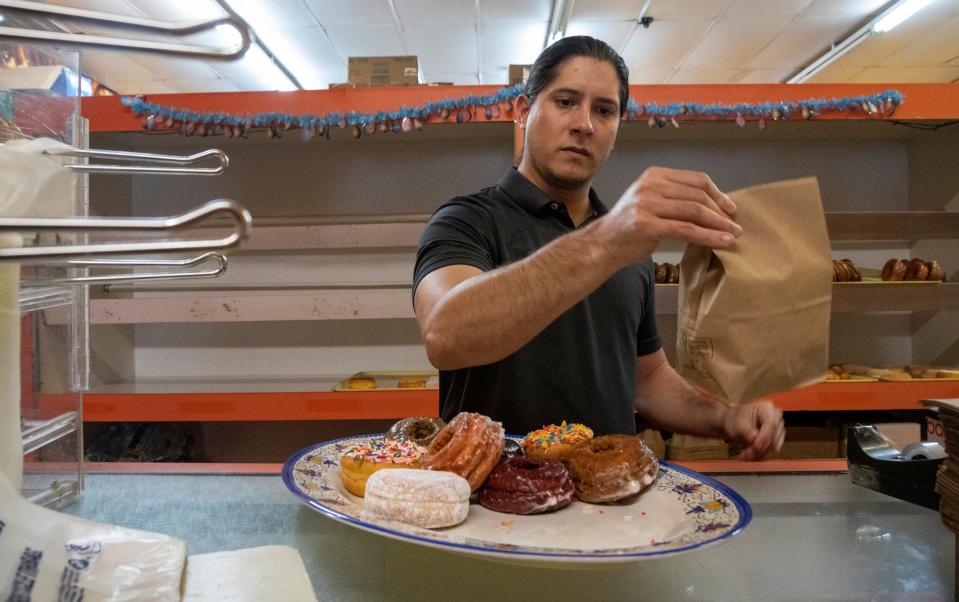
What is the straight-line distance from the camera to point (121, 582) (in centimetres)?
48

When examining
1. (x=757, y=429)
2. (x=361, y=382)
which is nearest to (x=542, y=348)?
(x=757, y=429)

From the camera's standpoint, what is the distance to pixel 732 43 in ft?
16.8

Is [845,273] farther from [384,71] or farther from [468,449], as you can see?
[468,449]

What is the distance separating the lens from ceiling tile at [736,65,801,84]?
573 cm

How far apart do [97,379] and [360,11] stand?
9.94 feet

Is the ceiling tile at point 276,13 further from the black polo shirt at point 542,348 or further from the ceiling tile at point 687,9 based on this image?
the black polo shirt at point 542,348

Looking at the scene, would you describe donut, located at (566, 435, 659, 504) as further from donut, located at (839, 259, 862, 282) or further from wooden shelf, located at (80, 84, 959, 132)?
donut, located at (839, 259, 862, 282)

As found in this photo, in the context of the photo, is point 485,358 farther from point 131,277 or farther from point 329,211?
point 329,211

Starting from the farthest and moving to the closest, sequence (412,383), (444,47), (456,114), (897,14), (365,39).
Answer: (444,47) → (365,39) → (897,14) → (412,383) → (456,114)

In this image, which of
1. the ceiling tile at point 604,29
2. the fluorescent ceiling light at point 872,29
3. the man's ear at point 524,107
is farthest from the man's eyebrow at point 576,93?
the fluorescent ceiling light at point 872,29

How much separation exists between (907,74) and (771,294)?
22.1ft

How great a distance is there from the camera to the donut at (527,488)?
85 cm

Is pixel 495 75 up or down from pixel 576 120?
up

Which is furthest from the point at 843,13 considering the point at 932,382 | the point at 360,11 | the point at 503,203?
the point at 503,203
